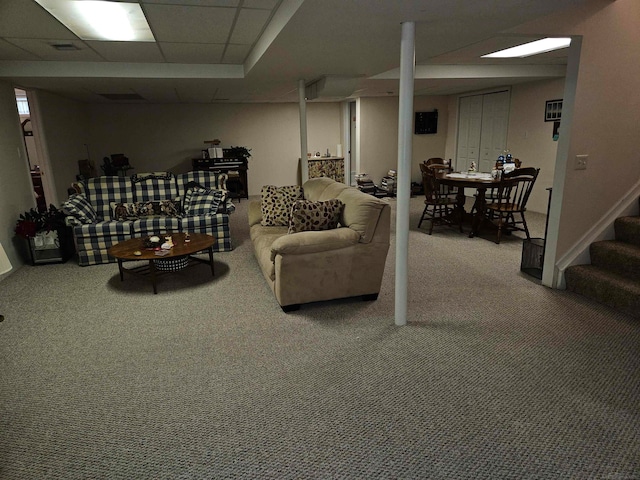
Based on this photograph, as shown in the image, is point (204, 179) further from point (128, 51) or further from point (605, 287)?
point (605, 287)

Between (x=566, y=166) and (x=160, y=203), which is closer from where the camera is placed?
(x=566, y=166)

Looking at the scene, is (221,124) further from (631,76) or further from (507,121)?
(631,76)

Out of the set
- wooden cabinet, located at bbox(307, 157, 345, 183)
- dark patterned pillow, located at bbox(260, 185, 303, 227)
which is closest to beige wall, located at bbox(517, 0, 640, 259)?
dark patterned pillow, located at bbox(260, 185, 303, 227)

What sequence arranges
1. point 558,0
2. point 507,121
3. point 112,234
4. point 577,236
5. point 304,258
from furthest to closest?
point 507,121
point 112,234
point 577,236
point 304,258
point 558,0

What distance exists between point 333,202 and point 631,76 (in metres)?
2.68

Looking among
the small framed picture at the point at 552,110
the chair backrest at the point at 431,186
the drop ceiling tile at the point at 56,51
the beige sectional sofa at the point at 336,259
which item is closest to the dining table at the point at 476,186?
the chair backrest at the point at 431,186

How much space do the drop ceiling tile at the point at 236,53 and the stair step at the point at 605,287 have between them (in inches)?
144

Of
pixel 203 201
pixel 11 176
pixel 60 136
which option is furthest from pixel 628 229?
pixel 60 136

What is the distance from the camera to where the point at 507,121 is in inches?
283

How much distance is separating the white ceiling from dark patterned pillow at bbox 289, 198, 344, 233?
1.27 meters

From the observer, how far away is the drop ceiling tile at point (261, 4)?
260 cm

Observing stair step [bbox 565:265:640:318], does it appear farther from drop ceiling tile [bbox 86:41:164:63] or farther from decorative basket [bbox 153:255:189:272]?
drop ceiling tile [bbox 86:41:164:63]

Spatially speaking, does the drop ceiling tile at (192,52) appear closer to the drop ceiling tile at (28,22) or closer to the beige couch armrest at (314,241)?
the drop ceiling tile at (28,22)

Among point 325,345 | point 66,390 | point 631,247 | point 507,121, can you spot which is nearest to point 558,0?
point 631,247
